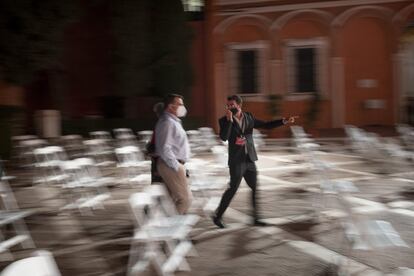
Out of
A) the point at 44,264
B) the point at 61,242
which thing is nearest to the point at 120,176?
the point at 61,242

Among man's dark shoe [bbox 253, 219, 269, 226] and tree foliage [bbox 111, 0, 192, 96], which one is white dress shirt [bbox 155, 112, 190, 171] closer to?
man's dark shoe [bbox 253, 219, 269, 226]

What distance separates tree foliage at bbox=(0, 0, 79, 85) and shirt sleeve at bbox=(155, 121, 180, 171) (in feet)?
29.1

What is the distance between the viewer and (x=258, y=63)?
20.1 meters

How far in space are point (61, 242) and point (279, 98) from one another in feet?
38.9

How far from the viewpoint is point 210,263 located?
4.93 m

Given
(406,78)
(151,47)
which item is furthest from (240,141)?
(406,78)

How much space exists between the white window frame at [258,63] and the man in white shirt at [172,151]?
579 inches

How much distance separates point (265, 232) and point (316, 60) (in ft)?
48.2

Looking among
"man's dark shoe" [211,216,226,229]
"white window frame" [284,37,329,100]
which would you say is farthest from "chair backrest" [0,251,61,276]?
"white window frame" [284,37,329,100]

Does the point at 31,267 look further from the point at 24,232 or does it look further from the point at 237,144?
the point at 24,232

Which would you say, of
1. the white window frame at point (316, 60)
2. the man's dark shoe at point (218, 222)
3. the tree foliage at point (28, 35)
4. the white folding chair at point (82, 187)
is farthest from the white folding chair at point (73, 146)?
the white window frame at point (316, 60)

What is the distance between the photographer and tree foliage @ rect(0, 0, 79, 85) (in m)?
12.8

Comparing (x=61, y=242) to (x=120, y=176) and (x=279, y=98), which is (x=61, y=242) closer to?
(x=120, y=176)

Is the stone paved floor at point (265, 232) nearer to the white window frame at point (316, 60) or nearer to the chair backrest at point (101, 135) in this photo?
the chair backrest at point (101, 135)
